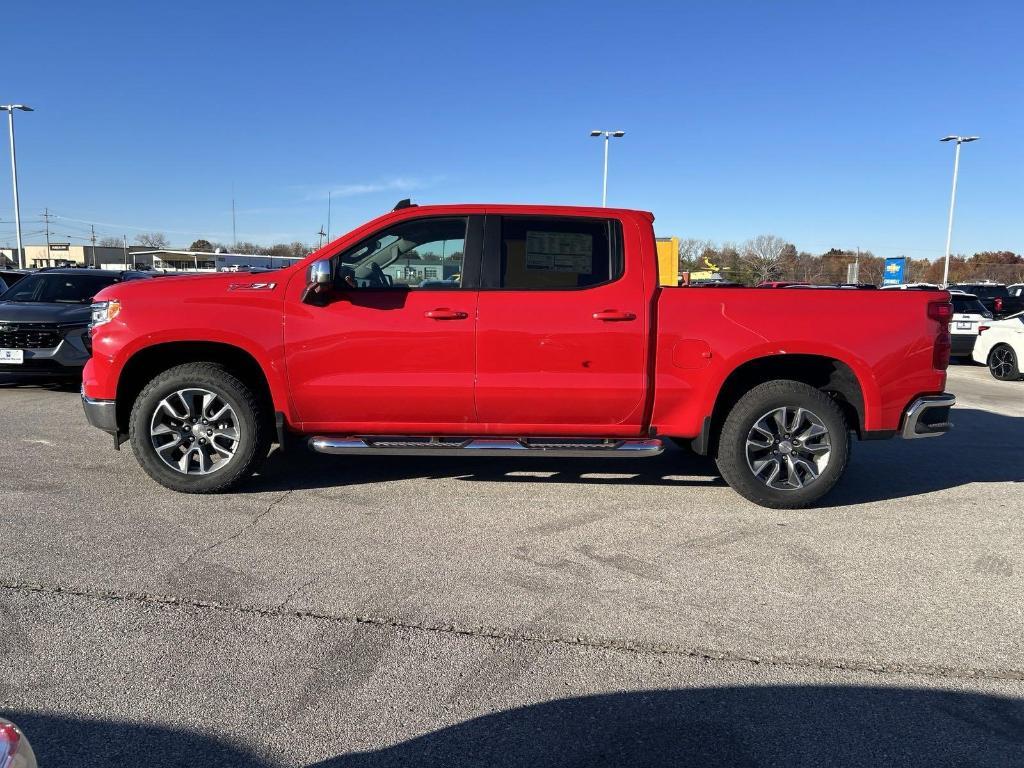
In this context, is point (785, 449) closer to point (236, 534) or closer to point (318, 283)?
point (318, 283)

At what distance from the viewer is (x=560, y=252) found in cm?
507

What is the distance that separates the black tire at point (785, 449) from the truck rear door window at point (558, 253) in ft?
4.28

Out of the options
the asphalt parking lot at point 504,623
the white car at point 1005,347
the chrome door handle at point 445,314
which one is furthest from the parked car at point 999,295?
the chrome door handle at point 445,314

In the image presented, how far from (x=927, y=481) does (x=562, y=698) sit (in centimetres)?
447

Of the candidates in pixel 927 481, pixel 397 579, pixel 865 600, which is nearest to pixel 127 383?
pixel 397 579

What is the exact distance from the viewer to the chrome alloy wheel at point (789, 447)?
4.97 m

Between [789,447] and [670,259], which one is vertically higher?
[670,259]

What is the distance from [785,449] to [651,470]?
1299 mm

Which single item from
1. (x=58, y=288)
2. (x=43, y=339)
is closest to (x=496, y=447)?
(x=43, y=339)

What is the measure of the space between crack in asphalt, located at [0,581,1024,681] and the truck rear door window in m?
2.49

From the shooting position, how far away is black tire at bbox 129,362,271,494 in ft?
16.3

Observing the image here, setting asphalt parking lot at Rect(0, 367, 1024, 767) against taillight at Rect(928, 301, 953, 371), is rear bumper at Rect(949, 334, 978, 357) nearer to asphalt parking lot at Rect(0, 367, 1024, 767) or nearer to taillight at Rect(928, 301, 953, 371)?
asphalt parking lot at Rect(0, 367, 1024, 767)

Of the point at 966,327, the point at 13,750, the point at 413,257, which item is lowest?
the point at 13,750

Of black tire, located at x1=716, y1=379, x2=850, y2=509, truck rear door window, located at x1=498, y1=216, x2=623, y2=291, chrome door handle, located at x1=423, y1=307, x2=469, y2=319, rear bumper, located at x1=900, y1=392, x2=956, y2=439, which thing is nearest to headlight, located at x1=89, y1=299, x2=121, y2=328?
chrome door handle, located at x1=423, y1=307, x2=469, y2=319
